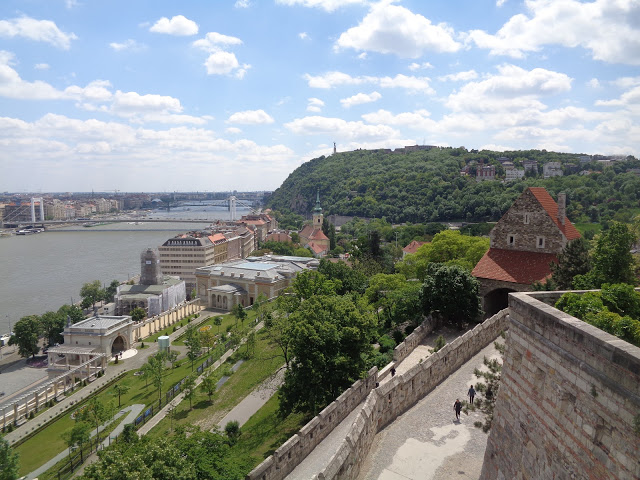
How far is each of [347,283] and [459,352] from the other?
52.8 ft

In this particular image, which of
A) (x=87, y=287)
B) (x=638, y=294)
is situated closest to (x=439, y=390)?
(x=638, y=294)

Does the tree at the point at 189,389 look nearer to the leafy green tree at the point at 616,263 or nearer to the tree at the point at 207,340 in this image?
the tree at the point at 207,340

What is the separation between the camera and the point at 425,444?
1185cm

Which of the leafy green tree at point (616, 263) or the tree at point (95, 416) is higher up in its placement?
the leafy green tree at point (616, 263)

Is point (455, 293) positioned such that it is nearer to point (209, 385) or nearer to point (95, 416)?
point (209, 385)

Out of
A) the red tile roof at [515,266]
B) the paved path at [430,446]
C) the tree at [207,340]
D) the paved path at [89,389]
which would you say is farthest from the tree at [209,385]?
the red tile roof at [515,266]

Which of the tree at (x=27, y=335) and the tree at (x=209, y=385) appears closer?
the tree at (x=209, y=385)

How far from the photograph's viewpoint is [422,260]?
96.6 feet

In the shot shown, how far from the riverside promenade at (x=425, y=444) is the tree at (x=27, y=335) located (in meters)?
34.1

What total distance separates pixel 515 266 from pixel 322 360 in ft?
35.7

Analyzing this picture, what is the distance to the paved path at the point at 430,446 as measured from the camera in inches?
419

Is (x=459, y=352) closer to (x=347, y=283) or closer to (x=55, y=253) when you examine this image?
(x=347, y=283)

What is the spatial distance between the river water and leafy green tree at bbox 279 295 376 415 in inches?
1683

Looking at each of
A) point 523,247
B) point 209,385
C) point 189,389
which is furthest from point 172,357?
point 523,247
